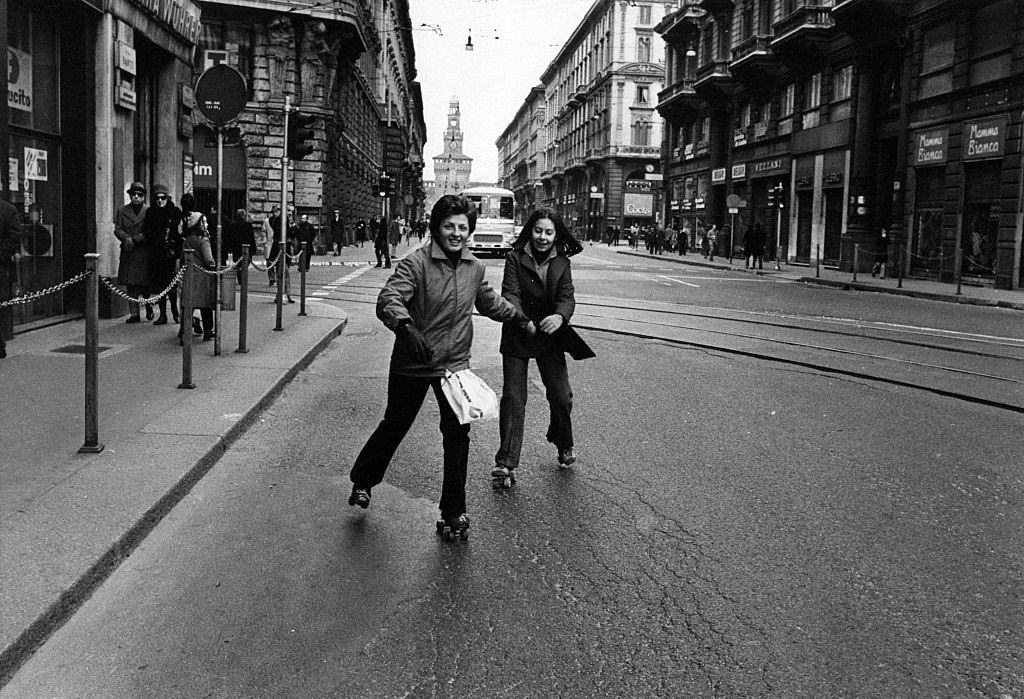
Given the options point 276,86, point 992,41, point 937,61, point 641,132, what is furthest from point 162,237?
point 641,132

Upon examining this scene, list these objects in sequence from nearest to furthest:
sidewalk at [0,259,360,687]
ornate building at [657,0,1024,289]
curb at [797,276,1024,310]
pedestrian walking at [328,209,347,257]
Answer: sidewalk at [0,259,360,687], curb at [797,276,1024,310], ornate building at [657,0,1024,289], pedestrian walking at [328,209,347,257]

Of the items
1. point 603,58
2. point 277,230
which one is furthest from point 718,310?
point 603,58

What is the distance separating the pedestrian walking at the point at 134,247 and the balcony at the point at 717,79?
35.8 meters

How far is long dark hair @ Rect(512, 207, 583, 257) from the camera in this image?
621 centimetres

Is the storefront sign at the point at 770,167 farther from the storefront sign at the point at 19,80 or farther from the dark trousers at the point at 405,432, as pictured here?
the dark trousers at the point at 405,432

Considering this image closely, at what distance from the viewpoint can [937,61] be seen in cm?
2812

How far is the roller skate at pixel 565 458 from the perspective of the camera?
6.50 m

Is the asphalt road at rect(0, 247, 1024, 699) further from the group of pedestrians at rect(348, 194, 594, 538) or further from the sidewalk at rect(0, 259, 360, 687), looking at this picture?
the group of pedestrians at rect(348, 194, 594, 538)

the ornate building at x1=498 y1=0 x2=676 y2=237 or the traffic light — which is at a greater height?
the ornate building at x1=498 y1=0 x2=676 y2=237

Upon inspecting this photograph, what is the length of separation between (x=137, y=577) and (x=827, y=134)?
111ft

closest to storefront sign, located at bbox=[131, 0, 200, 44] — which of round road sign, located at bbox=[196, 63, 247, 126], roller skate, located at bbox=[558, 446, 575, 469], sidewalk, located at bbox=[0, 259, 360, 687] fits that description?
round road sign, located at bbox=[196, 63, 247, 126]

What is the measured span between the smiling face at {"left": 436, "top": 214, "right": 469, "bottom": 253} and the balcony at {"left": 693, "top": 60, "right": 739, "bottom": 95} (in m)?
42.0

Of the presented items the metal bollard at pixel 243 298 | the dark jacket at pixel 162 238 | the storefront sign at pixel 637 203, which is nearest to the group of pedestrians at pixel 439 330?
the metal bollard at pixel 243 298

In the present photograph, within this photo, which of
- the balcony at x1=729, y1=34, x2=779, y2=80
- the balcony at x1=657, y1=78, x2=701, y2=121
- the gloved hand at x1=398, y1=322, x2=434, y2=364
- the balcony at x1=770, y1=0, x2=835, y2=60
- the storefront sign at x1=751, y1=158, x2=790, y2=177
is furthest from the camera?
the balcony at x1=657, y1=78, x2=701, y2=121
